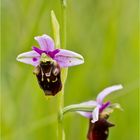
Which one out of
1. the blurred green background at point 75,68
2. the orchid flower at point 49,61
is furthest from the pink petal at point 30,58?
the blurred green background at point 75,68

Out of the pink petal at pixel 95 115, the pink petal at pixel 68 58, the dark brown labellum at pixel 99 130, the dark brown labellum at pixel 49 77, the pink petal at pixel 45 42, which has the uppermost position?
Result: the pink petal at pixel 45 42

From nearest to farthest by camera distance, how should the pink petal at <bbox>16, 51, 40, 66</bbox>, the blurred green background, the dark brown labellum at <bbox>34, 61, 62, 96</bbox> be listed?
the dark brown labellum at <bbox>34, 61, 62, 96</bbox>, the pink petal at <bbox>16, 51, 40, 66</bbox>, the blurred green background

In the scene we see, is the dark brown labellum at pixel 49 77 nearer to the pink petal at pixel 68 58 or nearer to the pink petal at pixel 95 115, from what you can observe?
the pink petal at pixel 68 58

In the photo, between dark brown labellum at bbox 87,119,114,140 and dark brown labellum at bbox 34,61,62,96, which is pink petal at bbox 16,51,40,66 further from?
dark brown labellum at bbox 87,119,114,140

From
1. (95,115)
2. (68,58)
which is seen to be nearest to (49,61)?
(68,58)

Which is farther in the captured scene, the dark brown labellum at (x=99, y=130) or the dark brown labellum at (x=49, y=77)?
the dark brown labellum at (x=99, y=130)

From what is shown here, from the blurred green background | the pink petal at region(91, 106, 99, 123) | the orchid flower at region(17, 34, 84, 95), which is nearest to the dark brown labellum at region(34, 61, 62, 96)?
the orchid flower at region(17, 34, 84, 95)

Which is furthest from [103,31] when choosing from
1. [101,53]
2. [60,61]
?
[60,61]

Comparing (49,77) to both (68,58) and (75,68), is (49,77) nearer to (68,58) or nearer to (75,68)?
(68,58)
